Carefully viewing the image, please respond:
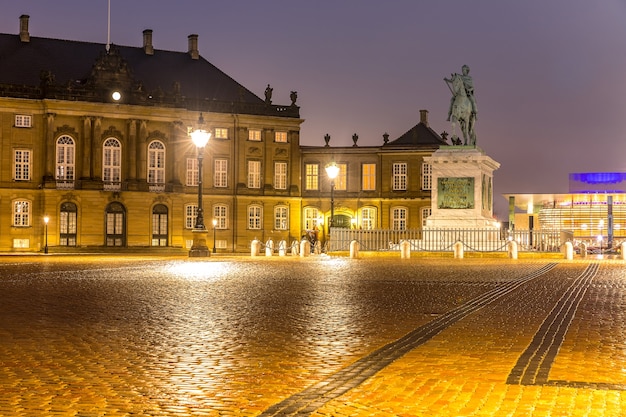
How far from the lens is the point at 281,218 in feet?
221

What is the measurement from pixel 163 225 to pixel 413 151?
785 inches

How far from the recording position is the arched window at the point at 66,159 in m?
60.0

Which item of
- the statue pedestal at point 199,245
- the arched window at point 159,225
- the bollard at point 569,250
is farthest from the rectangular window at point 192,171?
the bollard at point 569,250

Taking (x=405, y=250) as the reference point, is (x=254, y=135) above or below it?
above

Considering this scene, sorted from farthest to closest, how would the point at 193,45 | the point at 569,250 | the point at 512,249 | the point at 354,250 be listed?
the point at 193,45 < the point at 354,250 < the point at 569,250 < the point at 512,249

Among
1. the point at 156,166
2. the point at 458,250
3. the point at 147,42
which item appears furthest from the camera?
the point at 147,42

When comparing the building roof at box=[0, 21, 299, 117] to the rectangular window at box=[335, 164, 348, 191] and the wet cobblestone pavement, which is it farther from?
the wet cobblestone pavement

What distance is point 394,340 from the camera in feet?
30.8

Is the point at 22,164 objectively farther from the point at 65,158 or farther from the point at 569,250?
the point at 569,250

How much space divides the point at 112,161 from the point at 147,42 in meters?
11.1

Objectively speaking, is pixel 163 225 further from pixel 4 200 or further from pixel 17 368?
pixel 17 368

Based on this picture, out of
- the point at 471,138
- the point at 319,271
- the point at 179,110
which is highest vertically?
the point at 179,110

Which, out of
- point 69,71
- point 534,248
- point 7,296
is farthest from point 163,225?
point 7,296

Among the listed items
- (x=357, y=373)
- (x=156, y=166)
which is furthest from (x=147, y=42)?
(x=357, y=373)
